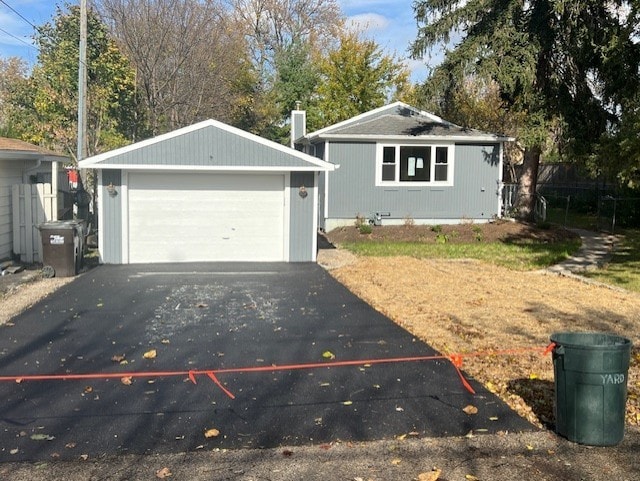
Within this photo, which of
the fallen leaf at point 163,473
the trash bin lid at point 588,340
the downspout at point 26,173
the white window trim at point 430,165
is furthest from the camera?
the white window trim at point 430,165

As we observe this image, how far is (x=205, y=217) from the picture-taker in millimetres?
Result: 15156

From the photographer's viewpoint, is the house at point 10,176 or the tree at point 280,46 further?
the tree at point 280,46

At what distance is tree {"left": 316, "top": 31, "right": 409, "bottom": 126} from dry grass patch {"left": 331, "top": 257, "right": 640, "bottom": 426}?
20806 mm

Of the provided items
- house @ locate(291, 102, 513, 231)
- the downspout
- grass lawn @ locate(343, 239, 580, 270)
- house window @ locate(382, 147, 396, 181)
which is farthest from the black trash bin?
house window @ locate(382, 147, 396, 181)

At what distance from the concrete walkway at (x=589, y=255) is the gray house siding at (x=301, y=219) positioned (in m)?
5.67

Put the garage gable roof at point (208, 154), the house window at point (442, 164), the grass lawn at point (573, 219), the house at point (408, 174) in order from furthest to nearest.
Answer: the grass lawn at point (573, 219) → the house window at point (442, 164) → the house at point (408, 174) → the garage gable roof at point (208, 154)

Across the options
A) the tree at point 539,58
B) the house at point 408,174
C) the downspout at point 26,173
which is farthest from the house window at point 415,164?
the downspout at point 26,173

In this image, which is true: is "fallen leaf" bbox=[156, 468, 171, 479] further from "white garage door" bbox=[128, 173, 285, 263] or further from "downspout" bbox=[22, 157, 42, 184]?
"downspout" bbox=[22, 157, 42, 184]

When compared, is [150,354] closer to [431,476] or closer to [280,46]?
[431,476]

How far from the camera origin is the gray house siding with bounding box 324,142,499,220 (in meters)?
21.0

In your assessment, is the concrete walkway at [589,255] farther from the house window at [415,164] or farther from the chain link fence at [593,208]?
the house window at [415,164]

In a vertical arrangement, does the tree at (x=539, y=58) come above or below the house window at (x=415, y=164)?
above

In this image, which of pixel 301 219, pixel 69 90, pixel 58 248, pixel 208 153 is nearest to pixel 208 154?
pixel 208 153

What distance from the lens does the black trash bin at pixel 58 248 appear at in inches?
502
